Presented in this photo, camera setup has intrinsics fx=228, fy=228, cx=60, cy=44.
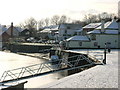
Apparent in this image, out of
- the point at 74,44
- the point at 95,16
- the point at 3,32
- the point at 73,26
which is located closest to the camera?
the point at 74,44

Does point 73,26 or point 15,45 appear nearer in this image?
point 15,45

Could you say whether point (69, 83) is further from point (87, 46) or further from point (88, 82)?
point (87, 46)

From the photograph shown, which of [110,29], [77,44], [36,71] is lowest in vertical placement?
[36,71]

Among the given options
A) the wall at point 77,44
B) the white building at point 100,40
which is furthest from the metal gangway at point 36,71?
the white building at point 100,40

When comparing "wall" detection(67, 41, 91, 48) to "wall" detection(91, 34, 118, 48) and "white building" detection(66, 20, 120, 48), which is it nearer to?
"white building" detection(66, 20, 120, 48)

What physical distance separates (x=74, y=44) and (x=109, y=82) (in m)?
33.7

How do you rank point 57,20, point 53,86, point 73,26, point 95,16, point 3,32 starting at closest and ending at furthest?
1. point 53,86
2. point 73,26
3. point 3,32
4. point 95,16
5. point 57,20

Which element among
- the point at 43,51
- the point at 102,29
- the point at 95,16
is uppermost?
the point at 95,16

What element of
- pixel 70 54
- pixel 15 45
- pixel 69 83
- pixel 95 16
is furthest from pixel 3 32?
pixel 69 83

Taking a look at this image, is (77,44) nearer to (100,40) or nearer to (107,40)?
(100,40)

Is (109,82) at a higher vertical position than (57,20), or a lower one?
lower

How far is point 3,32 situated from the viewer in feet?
315

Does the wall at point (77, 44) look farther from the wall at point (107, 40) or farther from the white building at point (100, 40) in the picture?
the wall at point (107, 40)

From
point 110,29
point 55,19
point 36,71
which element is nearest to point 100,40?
point 110,29
